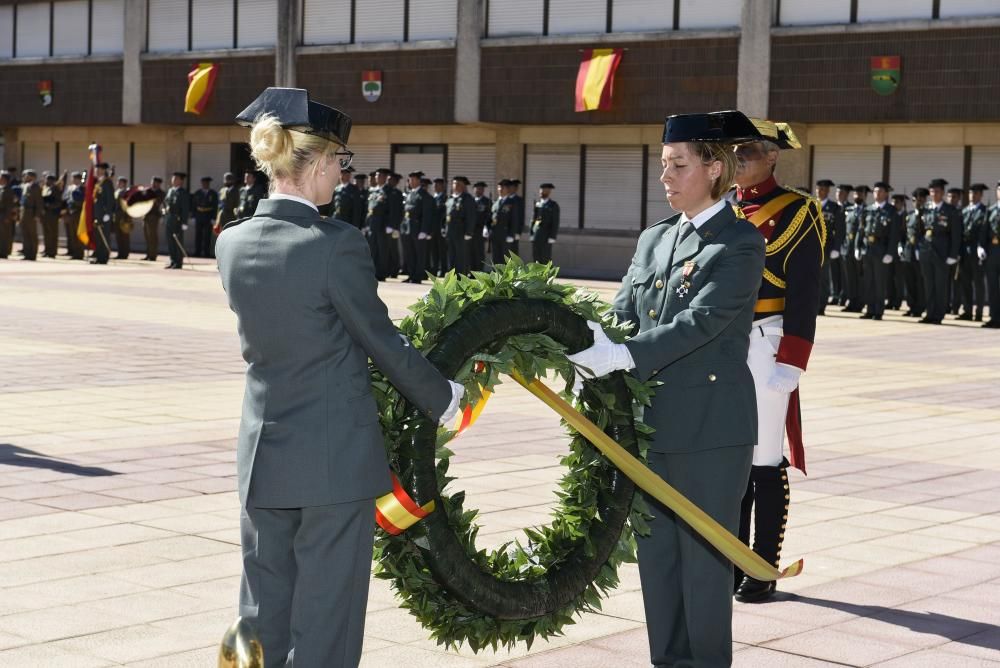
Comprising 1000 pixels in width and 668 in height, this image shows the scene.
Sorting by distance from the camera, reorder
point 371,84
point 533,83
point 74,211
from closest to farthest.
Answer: point 533,83 → point 74,211 → point 371,84

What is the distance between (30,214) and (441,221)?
10124 mm

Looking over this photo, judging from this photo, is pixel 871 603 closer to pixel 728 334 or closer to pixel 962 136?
pixel 728 334

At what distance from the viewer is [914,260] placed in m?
22.9

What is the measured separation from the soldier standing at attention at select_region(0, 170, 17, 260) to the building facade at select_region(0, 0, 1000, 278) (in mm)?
5759

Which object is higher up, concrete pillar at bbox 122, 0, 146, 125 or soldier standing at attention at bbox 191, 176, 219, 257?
concrete pillar at bbox 122, 0, 146, 125

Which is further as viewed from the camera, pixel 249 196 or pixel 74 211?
pixel 74 211

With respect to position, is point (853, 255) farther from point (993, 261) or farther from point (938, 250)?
point (993, 261)

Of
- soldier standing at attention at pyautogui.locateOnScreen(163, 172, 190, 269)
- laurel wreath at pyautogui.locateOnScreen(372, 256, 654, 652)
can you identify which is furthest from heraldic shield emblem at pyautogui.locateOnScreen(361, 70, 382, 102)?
laurel wreath at pyautogui.locateOnScreen(372, 256, 654, 652)

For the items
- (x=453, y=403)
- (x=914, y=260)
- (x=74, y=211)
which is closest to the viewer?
(x=453, y=403)

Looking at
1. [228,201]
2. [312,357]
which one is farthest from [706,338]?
[228,201]

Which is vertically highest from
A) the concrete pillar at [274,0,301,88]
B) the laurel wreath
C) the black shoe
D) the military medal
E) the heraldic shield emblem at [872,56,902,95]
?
the concrete pillar at [274,0,301,88]

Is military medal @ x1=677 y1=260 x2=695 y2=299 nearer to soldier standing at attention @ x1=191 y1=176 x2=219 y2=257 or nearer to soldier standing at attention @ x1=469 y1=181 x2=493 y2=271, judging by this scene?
soldier standing at attention @ x1=469 y1=181 x2=493 y2=271

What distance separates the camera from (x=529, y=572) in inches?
184

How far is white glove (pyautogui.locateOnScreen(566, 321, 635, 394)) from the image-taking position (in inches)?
180
